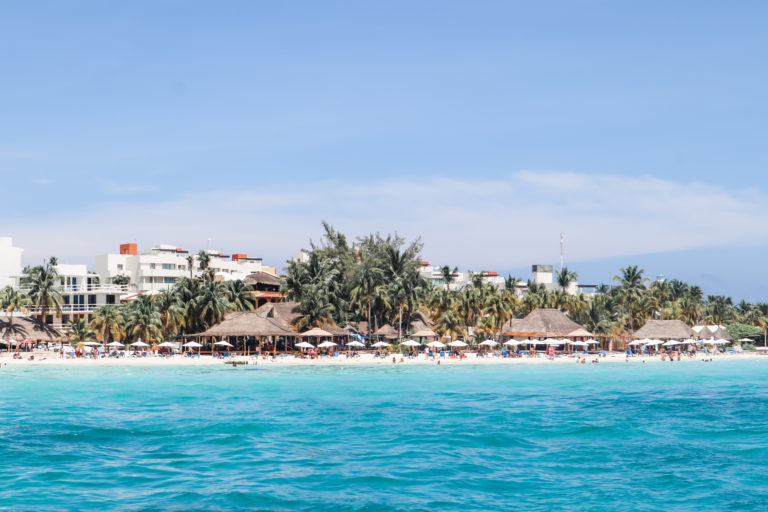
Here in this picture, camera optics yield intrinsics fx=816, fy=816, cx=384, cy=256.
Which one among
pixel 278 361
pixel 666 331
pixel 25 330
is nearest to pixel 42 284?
pixel 25 330

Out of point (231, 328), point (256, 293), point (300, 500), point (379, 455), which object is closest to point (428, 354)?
point (231, 328)

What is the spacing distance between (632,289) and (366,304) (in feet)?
120

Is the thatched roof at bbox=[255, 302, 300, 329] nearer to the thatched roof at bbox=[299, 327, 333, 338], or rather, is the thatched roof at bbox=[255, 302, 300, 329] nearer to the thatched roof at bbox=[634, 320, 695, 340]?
the thatched roof at bbox=[299, 327, 333, 338]

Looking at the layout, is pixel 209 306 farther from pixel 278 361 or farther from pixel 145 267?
pixel 145 267

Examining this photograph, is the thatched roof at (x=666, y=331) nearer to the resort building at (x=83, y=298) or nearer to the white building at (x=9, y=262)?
the resort building at (x=83, y=298)

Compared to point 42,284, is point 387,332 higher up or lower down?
lower down

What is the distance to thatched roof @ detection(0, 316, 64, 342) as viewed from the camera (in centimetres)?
7775

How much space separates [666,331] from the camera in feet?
296

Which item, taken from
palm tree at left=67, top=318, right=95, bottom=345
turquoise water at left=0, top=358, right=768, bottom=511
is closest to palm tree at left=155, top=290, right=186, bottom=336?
palm tree at left=67, top=318, right=95, bottom=345

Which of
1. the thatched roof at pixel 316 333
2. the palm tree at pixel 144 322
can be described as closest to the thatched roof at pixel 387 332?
the thatched roof at pixel 316 333

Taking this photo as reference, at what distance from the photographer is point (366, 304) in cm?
8519

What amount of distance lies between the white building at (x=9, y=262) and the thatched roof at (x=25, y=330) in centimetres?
2238

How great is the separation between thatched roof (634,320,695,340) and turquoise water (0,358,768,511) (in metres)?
39.7

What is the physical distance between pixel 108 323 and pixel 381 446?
185 feet
